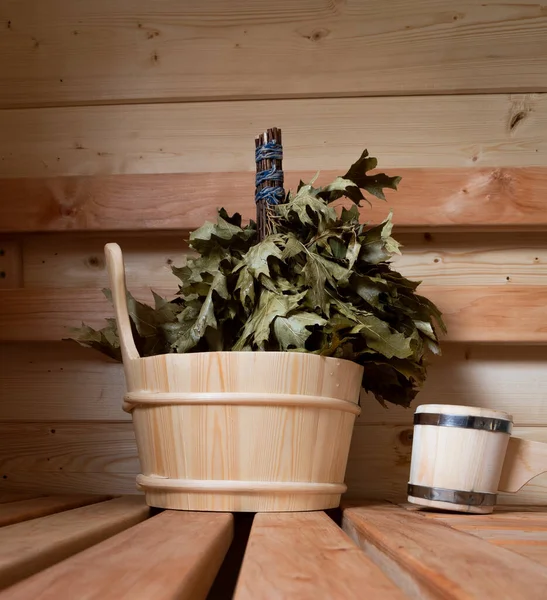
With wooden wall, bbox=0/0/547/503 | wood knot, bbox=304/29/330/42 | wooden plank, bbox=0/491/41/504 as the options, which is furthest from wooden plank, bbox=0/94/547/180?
wooden plank, bbox=0/491/41/504

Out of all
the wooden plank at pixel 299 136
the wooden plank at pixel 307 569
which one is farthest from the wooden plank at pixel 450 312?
the wooden plank at pixel 307 569

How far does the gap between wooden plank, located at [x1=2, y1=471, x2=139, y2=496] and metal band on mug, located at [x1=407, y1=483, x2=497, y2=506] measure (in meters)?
0.61

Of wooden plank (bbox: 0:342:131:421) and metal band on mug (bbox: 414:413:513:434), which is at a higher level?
metal band on mug (bbox: 414:413:513:434)

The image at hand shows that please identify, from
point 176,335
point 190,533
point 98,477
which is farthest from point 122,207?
point 190,533

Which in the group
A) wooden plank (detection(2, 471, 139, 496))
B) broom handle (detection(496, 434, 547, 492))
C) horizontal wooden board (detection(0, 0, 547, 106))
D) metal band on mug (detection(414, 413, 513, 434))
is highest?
horizontal wooden board (detection(0, 0, 547, 106))

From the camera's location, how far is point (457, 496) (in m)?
0.92

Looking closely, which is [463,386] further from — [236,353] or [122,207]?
[122,207]

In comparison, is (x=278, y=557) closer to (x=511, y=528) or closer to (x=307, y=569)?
(x=307, y=569)

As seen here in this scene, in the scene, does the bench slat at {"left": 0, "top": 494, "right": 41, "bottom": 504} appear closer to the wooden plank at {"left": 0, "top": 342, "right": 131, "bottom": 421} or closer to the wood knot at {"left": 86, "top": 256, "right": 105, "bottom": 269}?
the wooden plank at {"left": 0, "top": 342, "right": 131, "bottom": 421}

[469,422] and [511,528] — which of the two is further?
[469,422]

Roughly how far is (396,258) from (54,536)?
0.88m

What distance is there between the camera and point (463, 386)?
131 cm

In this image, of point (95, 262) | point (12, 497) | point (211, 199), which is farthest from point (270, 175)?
point (12, 497)

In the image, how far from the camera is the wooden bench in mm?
448
